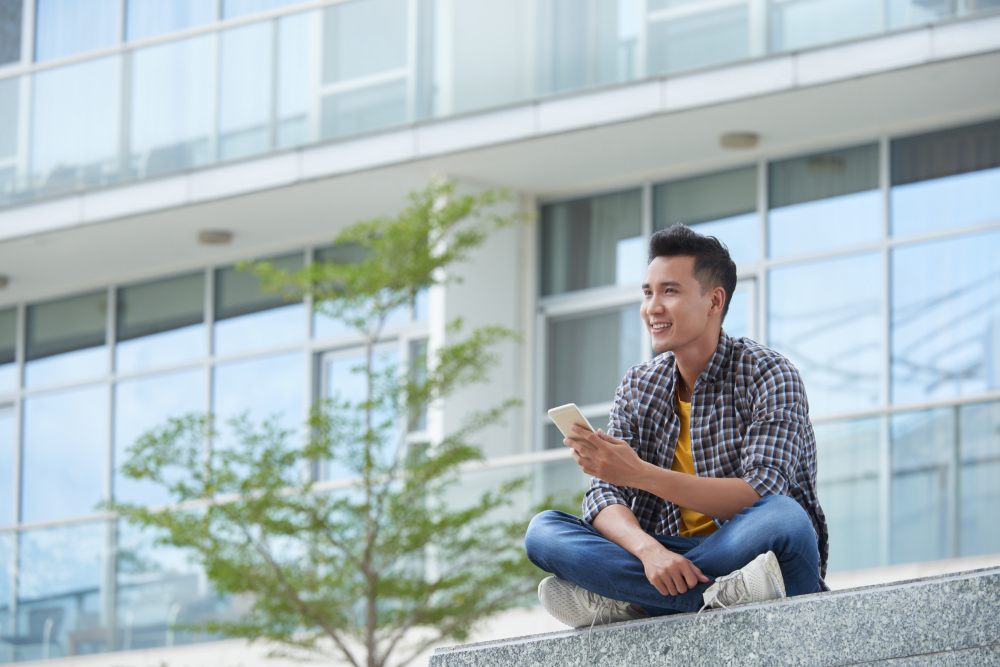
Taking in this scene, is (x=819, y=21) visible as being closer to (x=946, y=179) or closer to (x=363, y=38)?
(x=946, y=179)

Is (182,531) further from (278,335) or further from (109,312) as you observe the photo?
(109,312)

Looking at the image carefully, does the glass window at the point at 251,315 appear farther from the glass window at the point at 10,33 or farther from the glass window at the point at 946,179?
the glass window at the point at 946,179

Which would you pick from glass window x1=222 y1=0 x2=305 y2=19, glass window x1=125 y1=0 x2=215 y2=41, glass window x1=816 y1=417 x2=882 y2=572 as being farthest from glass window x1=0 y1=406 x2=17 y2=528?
glass window x1=816 y1=417 x2=882 y2=572

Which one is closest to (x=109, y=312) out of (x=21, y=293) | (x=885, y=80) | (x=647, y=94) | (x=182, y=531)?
(x=21, y=293)

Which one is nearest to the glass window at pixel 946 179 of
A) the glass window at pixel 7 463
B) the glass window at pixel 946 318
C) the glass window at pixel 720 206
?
the glass window at pixel 946 318

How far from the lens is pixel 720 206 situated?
12672 mm

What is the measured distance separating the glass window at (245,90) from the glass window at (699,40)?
12.2ft

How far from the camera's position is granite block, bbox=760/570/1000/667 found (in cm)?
380

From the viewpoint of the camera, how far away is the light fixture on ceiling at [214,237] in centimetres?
1451

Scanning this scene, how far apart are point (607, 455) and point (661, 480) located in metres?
0.17

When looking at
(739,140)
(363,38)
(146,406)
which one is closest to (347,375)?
(146,406)

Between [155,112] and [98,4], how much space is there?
2.32 m

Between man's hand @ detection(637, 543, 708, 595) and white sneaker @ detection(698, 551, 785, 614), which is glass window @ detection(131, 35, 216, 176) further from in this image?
white sneaker @ detection(698, 551, 785, 614)

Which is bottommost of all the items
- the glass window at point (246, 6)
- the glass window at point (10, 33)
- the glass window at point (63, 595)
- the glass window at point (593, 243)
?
the glass window at point (63, 595)
